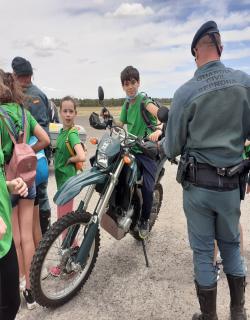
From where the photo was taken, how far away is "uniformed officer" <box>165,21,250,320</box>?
7.78 ft

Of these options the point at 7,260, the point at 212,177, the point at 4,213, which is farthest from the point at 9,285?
the point at 212,177

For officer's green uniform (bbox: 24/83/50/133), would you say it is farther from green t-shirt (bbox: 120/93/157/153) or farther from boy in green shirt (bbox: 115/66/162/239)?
green t-shirt (bbox: 120/93/157/153)

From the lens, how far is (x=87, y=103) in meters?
51.7

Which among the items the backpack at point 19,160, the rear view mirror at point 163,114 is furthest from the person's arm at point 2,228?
the rear view mirror at point 163,114

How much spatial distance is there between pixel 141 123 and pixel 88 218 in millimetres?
1325

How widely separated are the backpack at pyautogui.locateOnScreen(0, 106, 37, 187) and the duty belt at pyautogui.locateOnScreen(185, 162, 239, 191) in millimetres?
1059

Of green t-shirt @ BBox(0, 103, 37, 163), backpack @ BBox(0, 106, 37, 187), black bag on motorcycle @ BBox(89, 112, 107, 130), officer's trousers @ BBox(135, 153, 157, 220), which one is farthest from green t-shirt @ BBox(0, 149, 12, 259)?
officer's trousers @ BBox(135, 153, 157, 220)

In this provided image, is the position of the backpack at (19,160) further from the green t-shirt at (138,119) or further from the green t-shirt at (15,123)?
the green t-shirt at (138,119)

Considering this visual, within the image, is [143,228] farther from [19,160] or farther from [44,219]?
[19,160]

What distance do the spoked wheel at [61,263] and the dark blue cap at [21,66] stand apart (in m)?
1.35

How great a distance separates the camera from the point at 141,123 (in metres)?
4.03

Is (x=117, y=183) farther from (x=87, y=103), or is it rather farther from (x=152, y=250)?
(x=87, y=103)

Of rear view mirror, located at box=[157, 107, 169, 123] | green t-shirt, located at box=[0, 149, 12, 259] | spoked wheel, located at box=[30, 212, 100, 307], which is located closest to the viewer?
green t-shirt, located at box=[0, 149, 12, 259]

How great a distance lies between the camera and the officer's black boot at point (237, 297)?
2729 mm
